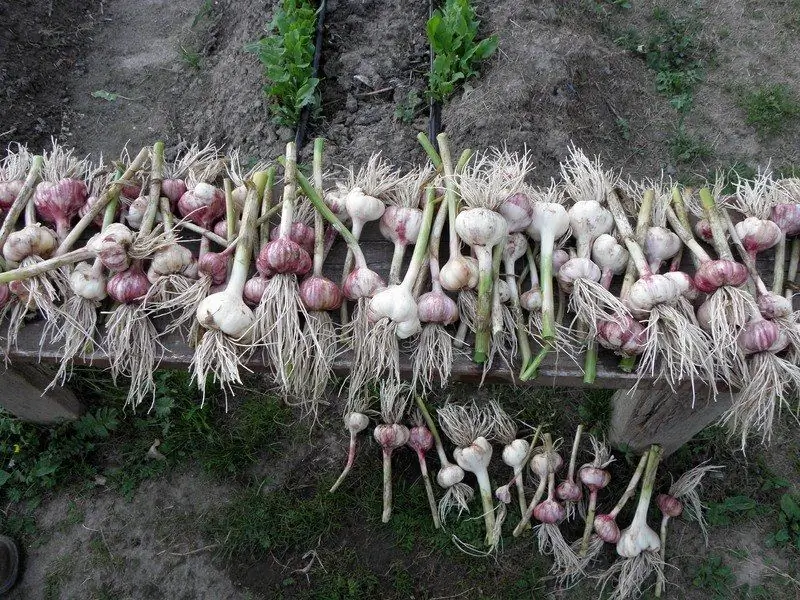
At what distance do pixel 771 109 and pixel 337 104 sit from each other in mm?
2690

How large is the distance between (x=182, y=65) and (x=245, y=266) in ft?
10.3

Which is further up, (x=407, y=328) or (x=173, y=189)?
(x=173, y=189)

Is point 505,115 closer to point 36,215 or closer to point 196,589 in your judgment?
point 36,215

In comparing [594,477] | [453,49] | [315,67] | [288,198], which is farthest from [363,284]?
[315,67]

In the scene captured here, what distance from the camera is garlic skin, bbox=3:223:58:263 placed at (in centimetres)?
140

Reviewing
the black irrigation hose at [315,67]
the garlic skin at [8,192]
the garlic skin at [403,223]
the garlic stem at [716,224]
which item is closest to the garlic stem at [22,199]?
the garlic skin at [8,192]

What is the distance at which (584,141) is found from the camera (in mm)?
3059

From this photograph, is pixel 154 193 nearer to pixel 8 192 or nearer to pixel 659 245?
pixel 8 192

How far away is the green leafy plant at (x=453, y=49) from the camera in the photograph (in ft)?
10.3

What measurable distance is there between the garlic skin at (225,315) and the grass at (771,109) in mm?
3386

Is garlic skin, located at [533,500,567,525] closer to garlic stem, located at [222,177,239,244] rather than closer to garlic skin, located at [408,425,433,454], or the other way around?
garlic skin, located at [408,425,433,454]

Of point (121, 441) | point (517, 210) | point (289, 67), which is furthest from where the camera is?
point (289, 67)

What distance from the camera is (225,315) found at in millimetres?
1309

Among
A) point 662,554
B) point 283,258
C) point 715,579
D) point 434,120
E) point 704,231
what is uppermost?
point 283,258
